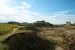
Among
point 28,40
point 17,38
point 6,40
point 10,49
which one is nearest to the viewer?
point 10,49

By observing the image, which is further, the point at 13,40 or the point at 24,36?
the point at 24,36

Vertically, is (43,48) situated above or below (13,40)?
below

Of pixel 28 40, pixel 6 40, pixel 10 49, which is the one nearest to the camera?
pixel 10 49

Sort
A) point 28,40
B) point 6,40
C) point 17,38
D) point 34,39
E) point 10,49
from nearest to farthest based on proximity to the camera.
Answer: point 10,49, point 6,40, point 17,38, point 28,40, point 34,39

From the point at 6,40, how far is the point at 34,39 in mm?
5893

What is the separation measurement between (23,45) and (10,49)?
3200 mm

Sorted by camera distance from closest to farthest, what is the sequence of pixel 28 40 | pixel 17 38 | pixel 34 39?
pixel 17 38
pixel 28 40
pixel 34 39

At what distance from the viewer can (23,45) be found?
21.8 m

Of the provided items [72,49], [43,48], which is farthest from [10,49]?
[72,49]

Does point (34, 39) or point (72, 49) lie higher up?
point (34, 39)

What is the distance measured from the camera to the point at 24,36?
24266mm

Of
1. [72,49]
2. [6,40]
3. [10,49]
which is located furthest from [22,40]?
[72,49]

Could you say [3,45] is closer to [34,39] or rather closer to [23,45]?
[23,45]

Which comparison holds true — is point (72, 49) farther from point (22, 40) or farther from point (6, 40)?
point (6, 40)
